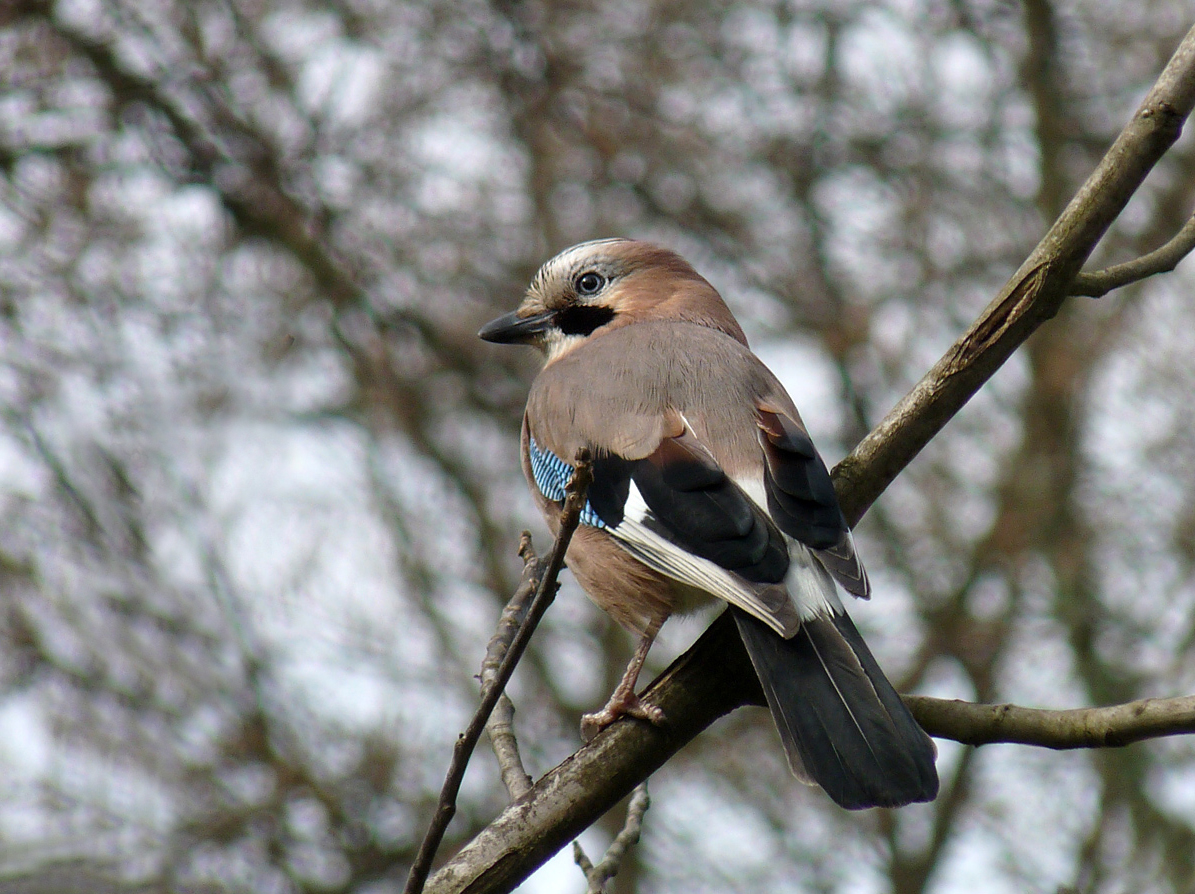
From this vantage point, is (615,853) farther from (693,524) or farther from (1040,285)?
(1040,285)

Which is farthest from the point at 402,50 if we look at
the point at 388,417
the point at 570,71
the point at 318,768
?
the point at 318,768

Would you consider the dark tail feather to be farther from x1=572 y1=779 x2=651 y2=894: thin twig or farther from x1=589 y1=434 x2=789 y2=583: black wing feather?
x1=572 y1=779 x2=651 y2=894: thin twig

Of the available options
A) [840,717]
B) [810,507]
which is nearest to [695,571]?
[810,507]

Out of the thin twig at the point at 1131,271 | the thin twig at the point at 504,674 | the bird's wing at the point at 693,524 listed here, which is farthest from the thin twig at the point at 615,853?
the thin twig at the point at 1131,271

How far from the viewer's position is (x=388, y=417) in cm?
984

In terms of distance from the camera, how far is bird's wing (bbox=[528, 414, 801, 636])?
3.46 meters

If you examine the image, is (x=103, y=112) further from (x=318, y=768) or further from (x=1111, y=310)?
(x=1111, y=310)

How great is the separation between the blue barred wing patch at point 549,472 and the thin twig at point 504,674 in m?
1.71

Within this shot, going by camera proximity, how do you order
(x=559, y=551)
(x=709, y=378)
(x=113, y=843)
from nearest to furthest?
(x=559, y=551), (x=709, y=378), (x=113, y=843)

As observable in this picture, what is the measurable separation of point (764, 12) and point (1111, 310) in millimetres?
3470

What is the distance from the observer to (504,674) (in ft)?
8.70

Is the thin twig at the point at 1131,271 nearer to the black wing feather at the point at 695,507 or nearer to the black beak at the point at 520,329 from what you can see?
the black wing feather at the point at 695,507

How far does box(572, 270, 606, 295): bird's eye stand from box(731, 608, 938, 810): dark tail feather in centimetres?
233

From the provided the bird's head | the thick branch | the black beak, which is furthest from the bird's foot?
the black beak
